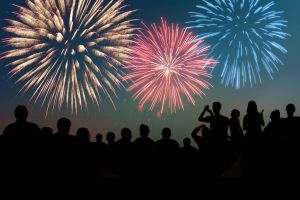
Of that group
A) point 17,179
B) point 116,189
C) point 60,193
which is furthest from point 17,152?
point 116,189

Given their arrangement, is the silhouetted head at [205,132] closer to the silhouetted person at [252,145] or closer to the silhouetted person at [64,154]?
the silhouetted person at [252,145]

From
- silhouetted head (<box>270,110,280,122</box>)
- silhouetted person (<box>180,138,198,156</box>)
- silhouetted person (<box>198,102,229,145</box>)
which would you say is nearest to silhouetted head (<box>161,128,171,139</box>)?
silhouetted person (<box>180,138,198,156</box>)

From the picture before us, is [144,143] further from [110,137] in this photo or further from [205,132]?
[110,137]

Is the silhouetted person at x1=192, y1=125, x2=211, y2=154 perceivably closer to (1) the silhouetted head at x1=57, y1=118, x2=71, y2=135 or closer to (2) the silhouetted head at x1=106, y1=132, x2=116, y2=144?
(2) the silhouetted head at x1=106, y1=132, x2=116, y2=144

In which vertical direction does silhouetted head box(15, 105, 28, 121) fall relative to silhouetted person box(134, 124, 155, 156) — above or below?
above

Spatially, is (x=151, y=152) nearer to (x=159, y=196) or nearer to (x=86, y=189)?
(x=159, y=196)

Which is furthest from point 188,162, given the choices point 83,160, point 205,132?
point 83,160

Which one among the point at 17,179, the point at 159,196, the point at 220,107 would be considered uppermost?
the point at 220,107
